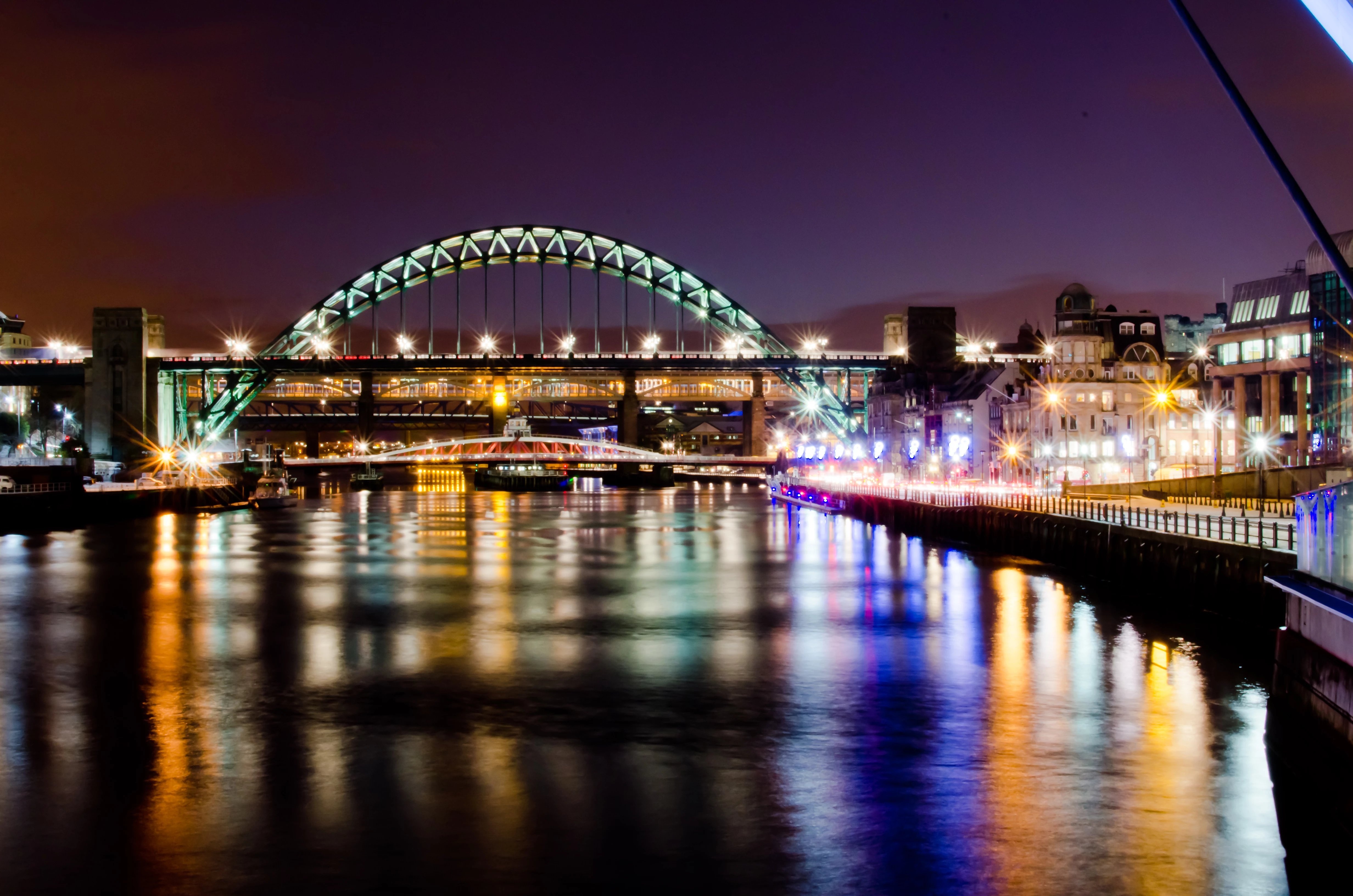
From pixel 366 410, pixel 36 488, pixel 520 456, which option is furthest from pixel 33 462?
pixel 520 456

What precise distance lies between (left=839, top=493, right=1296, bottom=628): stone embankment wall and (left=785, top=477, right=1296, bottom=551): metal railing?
11.3 inches

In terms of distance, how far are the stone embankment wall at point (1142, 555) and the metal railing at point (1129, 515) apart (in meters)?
0.29

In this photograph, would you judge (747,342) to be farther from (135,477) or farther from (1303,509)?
(1303,509)

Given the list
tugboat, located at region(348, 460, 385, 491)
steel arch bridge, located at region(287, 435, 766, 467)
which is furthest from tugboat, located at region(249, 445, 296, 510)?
tugboat, located at region(348, 460, 385, 491)

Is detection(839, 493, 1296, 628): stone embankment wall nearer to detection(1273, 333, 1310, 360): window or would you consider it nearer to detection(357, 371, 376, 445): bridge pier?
detection(1273, 333, 1310, 360): window

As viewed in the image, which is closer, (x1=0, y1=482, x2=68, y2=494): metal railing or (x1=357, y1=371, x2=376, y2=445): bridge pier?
(x1=0, y1=482, x2=68, y2=494): metal railing

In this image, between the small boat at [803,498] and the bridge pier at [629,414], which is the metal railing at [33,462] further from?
the bridge pier at [629,414]

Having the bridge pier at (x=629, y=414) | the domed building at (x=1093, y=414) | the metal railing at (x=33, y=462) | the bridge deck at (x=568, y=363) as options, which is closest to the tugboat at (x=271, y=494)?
the metal railing at (x=33, y=462)

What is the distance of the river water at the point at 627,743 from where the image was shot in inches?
554

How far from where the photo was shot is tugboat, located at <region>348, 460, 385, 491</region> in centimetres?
14400

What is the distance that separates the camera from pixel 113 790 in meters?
16.9

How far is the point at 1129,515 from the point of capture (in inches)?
1576

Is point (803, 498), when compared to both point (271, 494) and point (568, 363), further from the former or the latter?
point (271, 494)

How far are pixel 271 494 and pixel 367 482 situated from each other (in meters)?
42.6
